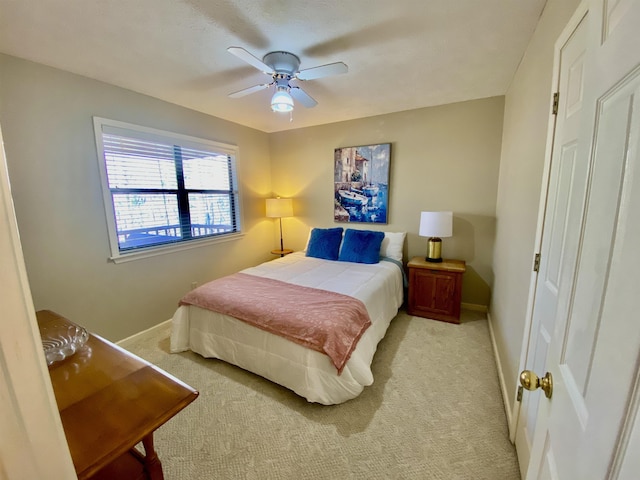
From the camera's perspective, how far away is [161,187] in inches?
112

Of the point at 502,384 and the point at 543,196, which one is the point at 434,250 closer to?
the point at 502,384

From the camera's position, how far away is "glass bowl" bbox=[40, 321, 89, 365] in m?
1.13

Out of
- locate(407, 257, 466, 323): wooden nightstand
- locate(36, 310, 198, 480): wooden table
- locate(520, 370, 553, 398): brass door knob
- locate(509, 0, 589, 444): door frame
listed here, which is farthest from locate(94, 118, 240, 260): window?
locate(509, 0, 589, 444): door frame

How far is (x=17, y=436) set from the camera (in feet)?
1.26

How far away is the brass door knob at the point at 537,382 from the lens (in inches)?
27.4

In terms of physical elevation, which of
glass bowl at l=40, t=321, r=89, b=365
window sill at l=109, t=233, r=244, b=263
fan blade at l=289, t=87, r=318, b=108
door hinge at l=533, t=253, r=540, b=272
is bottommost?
glass bowl at l=40, t=321, r=89, b=365

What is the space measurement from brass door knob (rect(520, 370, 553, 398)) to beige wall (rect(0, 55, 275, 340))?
119 inches

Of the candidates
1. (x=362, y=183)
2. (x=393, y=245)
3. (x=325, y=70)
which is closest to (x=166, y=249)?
(x=325, y=70)

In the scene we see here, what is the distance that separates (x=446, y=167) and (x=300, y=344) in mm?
2606

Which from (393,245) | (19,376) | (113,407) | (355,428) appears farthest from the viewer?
(393,245)

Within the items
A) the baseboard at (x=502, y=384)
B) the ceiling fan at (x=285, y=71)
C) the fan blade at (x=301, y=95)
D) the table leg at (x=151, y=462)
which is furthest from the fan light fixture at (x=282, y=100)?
the baseboard at (x=502, y=384)

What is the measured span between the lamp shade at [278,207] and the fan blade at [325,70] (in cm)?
215

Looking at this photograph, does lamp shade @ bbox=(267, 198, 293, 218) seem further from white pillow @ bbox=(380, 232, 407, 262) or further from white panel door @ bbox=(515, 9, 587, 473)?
white panel door @ bbox=(515, 9, 587, 473)

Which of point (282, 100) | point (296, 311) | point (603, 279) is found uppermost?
point (282, 100)
